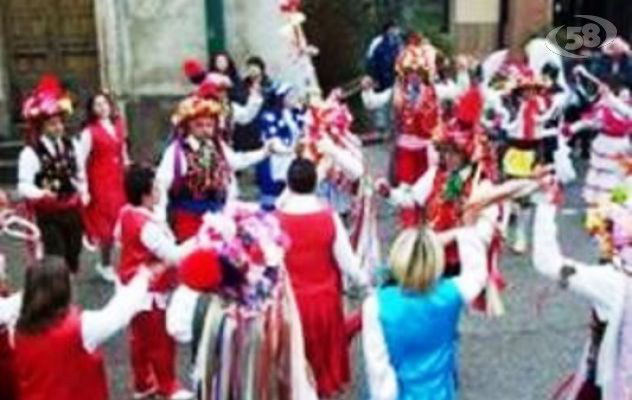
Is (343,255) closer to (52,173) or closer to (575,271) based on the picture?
(575,271)

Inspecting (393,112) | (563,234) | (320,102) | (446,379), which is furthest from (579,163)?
(446,379)

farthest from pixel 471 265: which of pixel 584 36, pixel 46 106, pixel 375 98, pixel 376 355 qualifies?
pixel 584 36

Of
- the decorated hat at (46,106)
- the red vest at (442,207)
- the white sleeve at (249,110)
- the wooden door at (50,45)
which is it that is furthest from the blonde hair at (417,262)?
the wooden door at (50,45)

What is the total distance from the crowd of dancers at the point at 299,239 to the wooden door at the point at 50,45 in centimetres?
263

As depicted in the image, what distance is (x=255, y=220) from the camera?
4.92 metres

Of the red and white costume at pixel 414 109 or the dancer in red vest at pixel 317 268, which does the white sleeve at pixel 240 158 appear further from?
the red and white costume at pixel 414 109

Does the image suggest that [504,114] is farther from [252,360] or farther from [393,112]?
[252,360]

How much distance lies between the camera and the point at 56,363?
461 centimetres

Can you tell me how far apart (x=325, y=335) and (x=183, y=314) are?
1301 mm

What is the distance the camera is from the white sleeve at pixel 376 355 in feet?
15.3

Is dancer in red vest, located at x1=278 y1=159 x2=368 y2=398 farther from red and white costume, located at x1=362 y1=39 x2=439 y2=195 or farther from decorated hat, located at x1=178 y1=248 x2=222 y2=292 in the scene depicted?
red and white costume, located at x1=362 y1=39 x2=439 y2=195

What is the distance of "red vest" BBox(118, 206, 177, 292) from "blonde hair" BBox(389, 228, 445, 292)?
1.82 m

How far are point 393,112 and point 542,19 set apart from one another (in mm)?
6258

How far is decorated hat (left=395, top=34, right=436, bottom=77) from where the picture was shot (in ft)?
30.2
